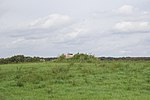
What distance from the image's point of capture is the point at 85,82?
62.0ft

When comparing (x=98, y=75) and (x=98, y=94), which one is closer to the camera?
(x=98, y=94)

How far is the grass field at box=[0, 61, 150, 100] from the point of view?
1541cm

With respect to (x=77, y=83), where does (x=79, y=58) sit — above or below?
above

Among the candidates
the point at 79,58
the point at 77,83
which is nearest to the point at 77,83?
the point at 77,83

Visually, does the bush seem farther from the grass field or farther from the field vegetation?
the grass field

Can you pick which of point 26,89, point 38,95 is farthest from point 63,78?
point 38,95

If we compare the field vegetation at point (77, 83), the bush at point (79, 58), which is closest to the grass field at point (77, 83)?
the field vegetation at point (77, 83)

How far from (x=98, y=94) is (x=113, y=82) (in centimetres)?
328

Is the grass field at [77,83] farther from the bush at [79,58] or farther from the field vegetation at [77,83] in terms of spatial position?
the bush at [79,58]

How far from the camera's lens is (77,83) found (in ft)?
60.9

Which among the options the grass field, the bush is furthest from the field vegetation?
the bush

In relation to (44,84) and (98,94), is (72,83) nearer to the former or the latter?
(44,84)

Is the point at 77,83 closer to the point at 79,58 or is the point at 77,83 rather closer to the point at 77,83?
the point at 77,83

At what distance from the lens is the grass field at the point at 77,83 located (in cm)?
1541
